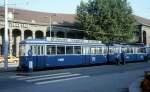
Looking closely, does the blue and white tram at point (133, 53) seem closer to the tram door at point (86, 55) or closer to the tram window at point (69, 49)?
the tram door at point (86, 55)

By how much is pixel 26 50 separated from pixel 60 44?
4050mm

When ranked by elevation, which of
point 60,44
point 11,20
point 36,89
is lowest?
point 36,89

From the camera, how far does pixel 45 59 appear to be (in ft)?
106

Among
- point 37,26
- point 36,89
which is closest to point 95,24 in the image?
point 37,26

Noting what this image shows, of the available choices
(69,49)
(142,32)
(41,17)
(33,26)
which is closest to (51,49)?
(69,49)

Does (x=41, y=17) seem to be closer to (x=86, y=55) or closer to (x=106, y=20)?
(x=106, y=20)

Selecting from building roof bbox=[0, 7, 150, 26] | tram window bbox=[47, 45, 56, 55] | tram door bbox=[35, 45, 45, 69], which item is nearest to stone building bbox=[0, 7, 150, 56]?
building roof bbox=[0, 7, 150, 26]

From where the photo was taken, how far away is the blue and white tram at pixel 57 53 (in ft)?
103

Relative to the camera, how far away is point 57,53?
34.0 metres

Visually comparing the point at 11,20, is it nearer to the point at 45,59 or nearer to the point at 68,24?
the point at 68,24

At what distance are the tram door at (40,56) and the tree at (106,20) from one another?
3856 cm

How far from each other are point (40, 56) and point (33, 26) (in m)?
42.1

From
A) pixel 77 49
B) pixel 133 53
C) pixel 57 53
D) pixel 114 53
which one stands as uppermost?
pixel 77 49

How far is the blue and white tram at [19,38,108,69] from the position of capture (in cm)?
3152
